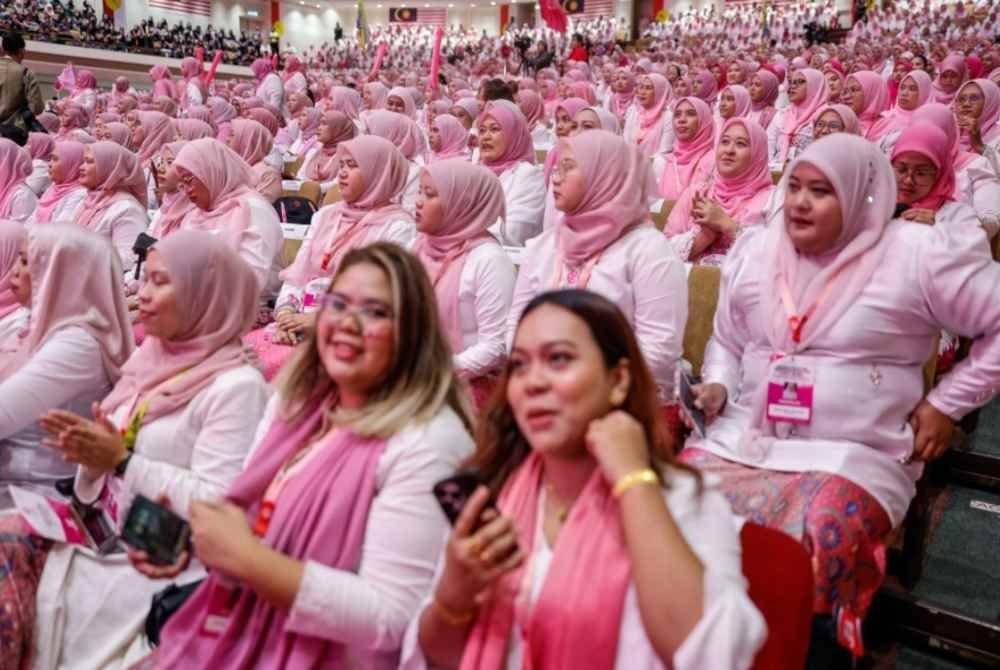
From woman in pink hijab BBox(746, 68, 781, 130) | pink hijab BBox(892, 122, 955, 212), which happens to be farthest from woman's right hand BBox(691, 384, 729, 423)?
woman in pink hijab BBox(746, 68, 781, 130)

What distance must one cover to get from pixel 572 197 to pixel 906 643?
4.86 ft

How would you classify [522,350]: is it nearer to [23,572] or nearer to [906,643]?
[23,572]

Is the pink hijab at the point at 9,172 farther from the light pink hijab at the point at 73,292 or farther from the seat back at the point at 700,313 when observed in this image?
the seat back at the point at 700,313

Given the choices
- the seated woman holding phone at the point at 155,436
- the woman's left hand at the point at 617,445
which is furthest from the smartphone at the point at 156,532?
the woman's left hand at the point at 617,445

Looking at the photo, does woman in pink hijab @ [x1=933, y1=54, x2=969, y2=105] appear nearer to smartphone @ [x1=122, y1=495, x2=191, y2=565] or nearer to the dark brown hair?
the dark brown hair

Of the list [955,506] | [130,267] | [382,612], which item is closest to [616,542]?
[382,612]

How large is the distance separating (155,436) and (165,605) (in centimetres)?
36

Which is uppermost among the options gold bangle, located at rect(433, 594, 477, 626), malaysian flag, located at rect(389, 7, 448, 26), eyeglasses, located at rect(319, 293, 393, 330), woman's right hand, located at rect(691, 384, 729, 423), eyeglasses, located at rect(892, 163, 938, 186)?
malaysian flag, located at rect(389, 7, 448, 26)

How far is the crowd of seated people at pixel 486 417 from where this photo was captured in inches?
47.2

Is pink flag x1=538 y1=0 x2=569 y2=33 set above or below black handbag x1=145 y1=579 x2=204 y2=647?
above

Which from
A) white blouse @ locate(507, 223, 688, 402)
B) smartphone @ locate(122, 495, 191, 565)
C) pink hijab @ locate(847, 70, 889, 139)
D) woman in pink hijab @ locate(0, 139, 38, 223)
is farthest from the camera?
pink hijab @ locate(847, 70, 889, 139)

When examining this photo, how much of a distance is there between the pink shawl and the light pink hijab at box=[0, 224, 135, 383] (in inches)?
57.1

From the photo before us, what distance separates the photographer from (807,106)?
6.82 meters

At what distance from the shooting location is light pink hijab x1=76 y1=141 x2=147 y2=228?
4.43 meters
